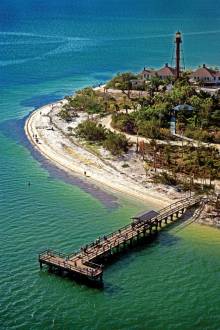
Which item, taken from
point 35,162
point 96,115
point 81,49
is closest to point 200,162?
point 35,162

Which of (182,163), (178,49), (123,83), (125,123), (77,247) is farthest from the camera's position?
(123,83)

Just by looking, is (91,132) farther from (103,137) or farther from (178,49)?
(178,49)

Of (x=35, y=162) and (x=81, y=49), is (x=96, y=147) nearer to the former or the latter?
(x=35, y=162)

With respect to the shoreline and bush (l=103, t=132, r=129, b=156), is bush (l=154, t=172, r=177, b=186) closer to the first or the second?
the shoreline

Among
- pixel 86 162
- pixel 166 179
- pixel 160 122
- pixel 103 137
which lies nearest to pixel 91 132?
pixel 103 137


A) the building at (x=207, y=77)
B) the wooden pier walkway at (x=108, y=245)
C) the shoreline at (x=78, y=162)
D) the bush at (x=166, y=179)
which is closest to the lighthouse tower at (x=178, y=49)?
the building at (x=207, y=77)

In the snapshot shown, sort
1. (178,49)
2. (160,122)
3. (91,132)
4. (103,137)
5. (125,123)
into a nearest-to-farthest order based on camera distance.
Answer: (160,122) → (103,137) → (91,132) → (125,123) → (178,49)

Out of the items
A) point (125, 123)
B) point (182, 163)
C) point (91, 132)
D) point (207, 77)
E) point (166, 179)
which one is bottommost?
point (166, 179)
